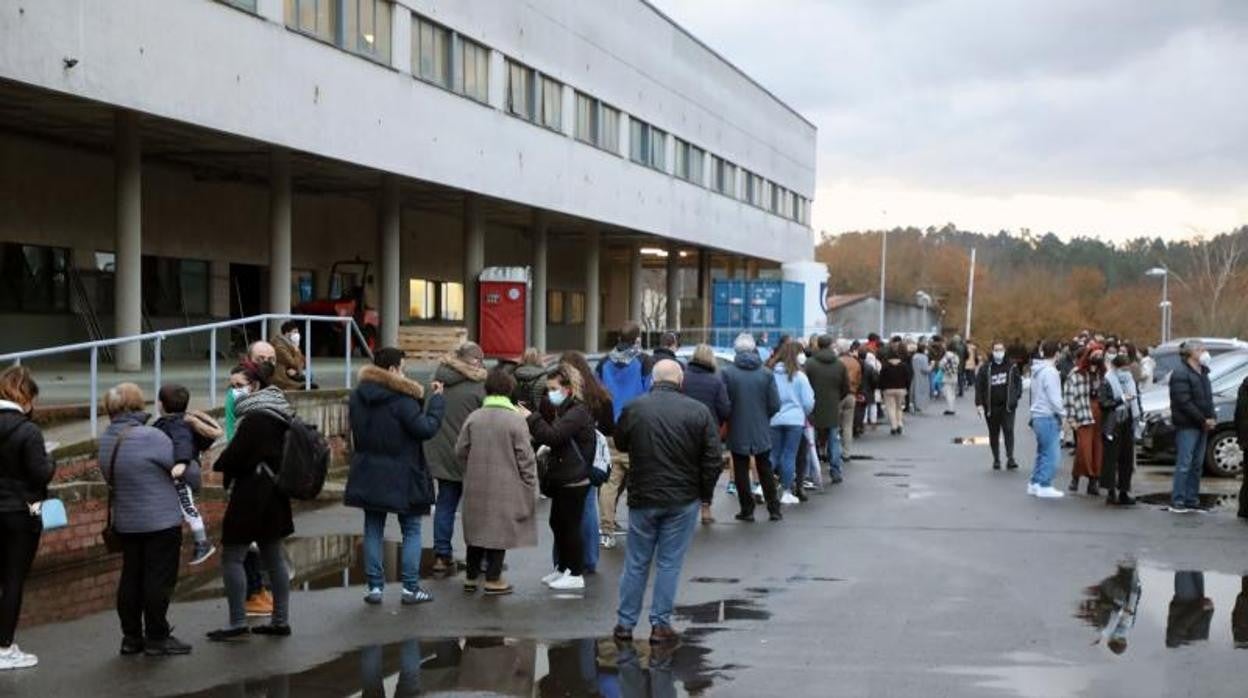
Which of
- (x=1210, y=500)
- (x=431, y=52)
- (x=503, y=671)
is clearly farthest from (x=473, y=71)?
(x=503, y=671)

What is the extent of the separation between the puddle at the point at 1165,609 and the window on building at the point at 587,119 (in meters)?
28.3

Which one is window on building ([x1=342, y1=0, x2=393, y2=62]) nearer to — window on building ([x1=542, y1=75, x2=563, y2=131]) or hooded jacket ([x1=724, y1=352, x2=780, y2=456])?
window on building ([x1=542, y1=75, x2=563, y2=131])

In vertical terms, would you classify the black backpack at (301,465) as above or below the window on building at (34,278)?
below

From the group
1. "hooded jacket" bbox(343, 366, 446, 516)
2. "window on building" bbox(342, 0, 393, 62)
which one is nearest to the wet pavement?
"hooded jacket" bbox(343, 366, 446, 516)

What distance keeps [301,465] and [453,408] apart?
98.4 inches

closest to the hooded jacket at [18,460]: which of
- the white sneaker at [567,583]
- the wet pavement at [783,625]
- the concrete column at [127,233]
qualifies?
the wet pavement at [783,625]

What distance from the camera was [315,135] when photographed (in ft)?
81.9

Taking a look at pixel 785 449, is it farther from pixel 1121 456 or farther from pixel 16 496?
pixel 16 496

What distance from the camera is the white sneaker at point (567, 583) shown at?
1061 centimetres

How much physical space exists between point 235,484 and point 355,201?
30.3 metres

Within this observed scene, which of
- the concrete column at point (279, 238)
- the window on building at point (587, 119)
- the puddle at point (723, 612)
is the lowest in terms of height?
the puddle at point (723, 612)

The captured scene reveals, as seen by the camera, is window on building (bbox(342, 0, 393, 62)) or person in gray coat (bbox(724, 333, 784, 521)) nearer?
person in gray coat (bbox(724, 333, 784, 521))

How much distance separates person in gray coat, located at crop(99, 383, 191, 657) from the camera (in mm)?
8258

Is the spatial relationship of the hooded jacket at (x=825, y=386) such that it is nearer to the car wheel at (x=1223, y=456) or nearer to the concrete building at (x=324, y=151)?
the car wheel at (x=1223, y=456)
